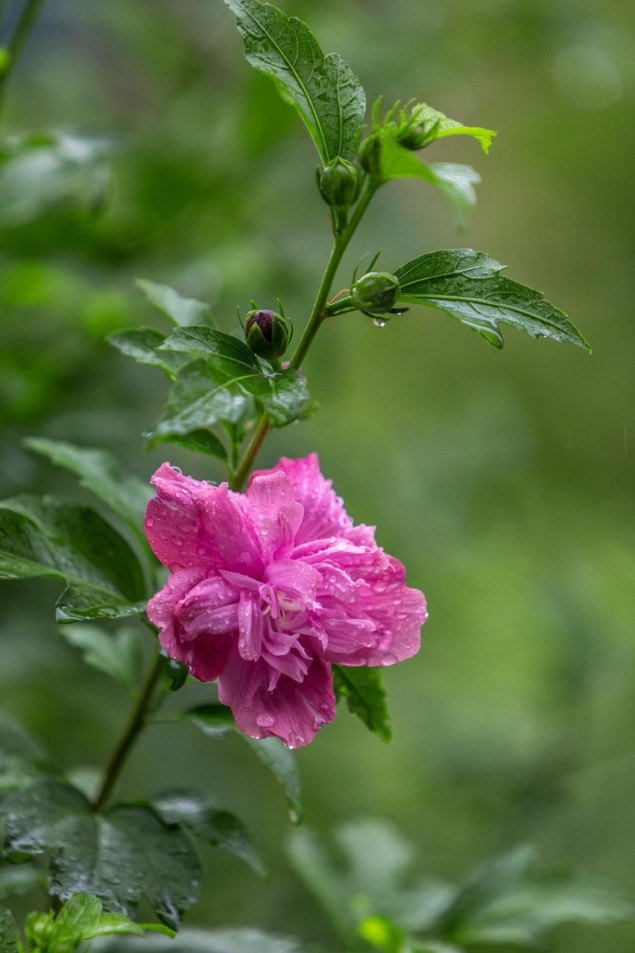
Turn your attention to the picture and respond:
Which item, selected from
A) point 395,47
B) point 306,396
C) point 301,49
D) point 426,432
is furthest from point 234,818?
point 426,432

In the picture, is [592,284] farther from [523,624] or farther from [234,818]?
[234,818]

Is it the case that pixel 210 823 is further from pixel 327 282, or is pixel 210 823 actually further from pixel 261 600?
pixel 327 282

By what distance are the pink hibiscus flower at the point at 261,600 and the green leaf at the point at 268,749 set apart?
0.07m

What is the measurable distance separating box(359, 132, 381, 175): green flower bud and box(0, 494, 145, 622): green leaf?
10.8 inches

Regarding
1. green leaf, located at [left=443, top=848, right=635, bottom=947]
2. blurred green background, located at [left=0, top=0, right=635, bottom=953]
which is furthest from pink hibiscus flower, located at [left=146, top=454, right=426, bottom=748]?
blurred green background, located at [left=0, top=0, right=635, bottom=953]

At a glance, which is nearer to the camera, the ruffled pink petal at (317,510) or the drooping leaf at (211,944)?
the ruffled pink petal at (317,510)

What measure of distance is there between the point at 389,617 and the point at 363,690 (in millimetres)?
64

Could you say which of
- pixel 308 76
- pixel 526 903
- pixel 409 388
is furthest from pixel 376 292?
pixel 409 388

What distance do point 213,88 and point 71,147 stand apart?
3.16 feet

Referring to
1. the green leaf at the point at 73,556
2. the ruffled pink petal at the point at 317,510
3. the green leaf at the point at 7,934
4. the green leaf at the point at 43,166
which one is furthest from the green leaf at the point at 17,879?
the green leaf at the point at 43,166

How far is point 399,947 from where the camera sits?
70 centimetres

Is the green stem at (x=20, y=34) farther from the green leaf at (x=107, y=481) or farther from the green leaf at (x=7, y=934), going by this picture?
the green leaf at (x=7, y=934)

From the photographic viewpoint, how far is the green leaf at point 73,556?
51 centimetres

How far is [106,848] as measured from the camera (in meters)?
0.58
